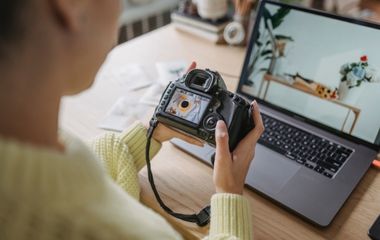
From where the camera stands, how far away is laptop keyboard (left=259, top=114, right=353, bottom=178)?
30.7 inches

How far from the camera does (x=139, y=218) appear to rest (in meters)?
0.47

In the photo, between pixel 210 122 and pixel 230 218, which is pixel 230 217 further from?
pixel 210 122

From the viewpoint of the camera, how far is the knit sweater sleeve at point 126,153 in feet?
2.43

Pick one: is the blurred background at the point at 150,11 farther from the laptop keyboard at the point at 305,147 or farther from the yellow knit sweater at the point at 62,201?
the yellow knit sweater at the point at 62,201

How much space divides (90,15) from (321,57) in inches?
23.3

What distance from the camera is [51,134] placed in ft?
1.51

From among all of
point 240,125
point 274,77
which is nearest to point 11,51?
point 240,125

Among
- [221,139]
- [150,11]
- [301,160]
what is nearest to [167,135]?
[221,139]

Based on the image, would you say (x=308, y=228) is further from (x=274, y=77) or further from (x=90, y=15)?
(x=90, y=15)

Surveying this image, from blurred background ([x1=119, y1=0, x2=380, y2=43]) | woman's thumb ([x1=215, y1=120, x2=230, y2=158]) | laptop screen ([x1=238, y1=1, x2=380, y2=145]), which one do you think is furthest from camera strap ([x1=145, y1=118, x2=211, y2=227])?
blurred background ([x1=119, y1=0, x2=380, y2=43])

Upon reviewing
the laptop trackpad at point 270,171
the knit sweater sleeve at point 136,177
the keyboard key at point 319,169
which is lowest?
the knit sweater sleeve at point 136,177

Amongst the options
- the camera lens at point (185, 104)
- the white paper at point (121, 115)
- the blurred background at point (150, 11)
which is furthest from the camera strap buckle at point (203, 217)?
the blurred background at point (150, 11)

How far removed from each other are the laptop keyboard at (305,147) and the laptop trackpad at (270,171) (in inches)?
0.8

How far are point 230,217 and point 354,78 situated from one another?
432mm
